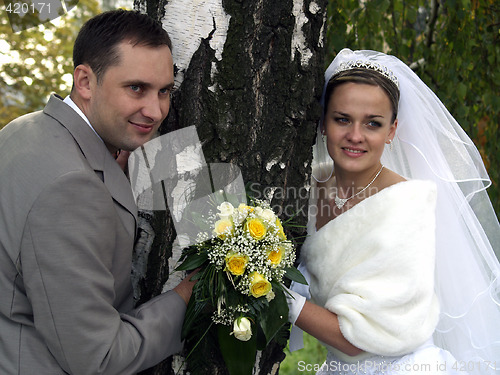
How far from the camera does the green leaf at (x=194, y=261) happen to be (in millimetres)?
1949

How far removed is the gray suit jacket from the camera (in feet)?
5.42

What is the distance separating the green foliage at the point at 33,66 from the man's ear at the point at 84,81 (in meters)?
7.01

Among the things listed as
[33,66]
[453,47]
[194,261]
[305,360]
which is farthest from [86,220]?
[33,66]

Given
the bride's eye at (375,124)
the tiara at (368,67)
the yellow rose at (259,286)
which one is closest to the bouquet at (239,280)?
the yellow rose at (259,286)

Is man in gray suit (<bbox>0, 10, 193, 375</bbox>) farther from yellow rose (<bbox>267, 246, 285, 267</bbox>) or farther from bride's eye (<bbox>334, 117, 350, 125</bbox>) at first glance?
bride's eye (<bbox>334, 117, 350, 125</bbox>)

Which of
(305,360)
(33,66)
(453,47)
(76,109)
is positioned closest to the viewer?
(76,109)

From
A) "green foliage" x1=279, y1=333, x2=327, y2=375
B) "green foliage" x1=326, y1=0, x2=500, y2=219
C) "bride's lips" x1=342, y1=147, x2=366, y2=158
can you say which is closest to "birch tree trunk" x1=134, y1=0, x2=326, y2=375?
"bride's lips" x1=342, y1=147, x2=366, y2=158

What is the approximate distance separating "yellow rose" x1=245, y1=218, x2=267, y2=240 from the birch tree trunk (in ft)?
1.00

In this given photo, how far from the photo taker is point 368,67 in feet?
8.45

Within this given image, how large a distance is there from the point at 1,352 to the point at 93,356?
35cm

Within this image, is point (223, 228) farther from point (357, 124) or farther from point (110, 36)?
point (357, 124)

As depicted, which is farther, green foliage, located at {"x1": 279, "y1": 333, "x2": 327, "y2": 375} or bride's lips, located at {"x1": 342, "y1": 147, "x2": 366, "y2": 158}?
green foliage, located at {"x1": 279, "y1": 333, "x2": 327, "y2": 375}

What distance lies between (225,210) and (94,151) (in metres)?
0.54

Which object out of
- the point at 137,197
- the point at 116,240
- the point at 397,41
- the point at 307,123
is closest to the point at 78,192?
the point at 116,240
